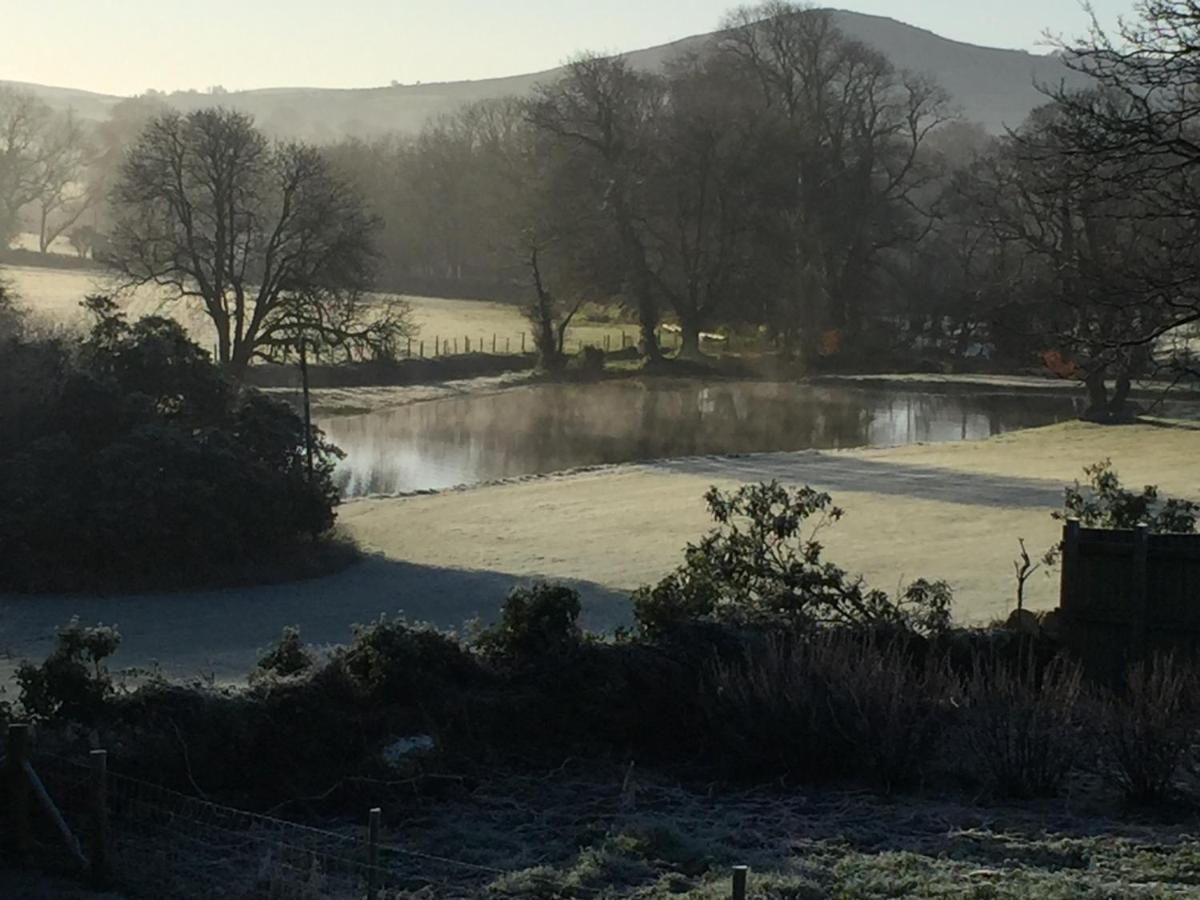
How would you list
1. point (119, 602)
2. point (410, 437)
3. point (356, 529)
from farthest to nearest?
point (410, 437) < point (356, 529) < point (119, 602)

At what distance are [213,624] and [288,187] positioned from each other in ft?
107

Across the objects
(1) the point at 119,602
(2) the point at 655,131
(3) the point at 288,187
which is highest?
(2) the point at 655,131

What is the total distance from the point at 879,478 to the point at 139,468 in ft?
60.8

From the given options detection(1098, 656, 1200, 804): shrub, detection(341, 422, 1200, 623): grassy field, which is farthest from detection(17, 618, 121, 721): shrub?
detection(341, 422, 1200, 623): grassy field

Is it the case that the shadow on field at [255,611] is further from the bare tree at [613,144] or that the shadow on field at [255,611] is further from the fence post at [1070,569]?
the bare tree at [613,144]

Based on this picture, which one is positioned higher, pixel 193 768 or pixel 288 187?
pixel 288 187

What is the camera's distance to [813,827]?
9.89 meters

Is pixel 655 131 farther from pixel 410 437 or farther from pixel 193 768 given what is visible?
pixel 193 768

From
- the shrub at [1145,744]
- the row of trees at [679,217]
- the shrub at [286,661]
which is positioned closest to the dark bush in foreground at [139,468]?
the shrub at [286,661]

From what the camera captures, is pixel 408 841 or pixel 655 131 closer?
pixel 408 841

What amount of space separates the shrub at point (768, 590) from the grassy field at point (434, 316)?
149 ft

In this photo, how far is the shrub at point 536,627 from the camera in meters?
12.6

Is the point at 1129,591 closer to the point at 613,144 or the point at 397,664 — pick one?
the point at 397,664

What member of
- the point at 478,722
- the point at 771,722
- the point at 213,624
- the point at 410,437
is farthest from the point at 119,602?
the point at 410,437
